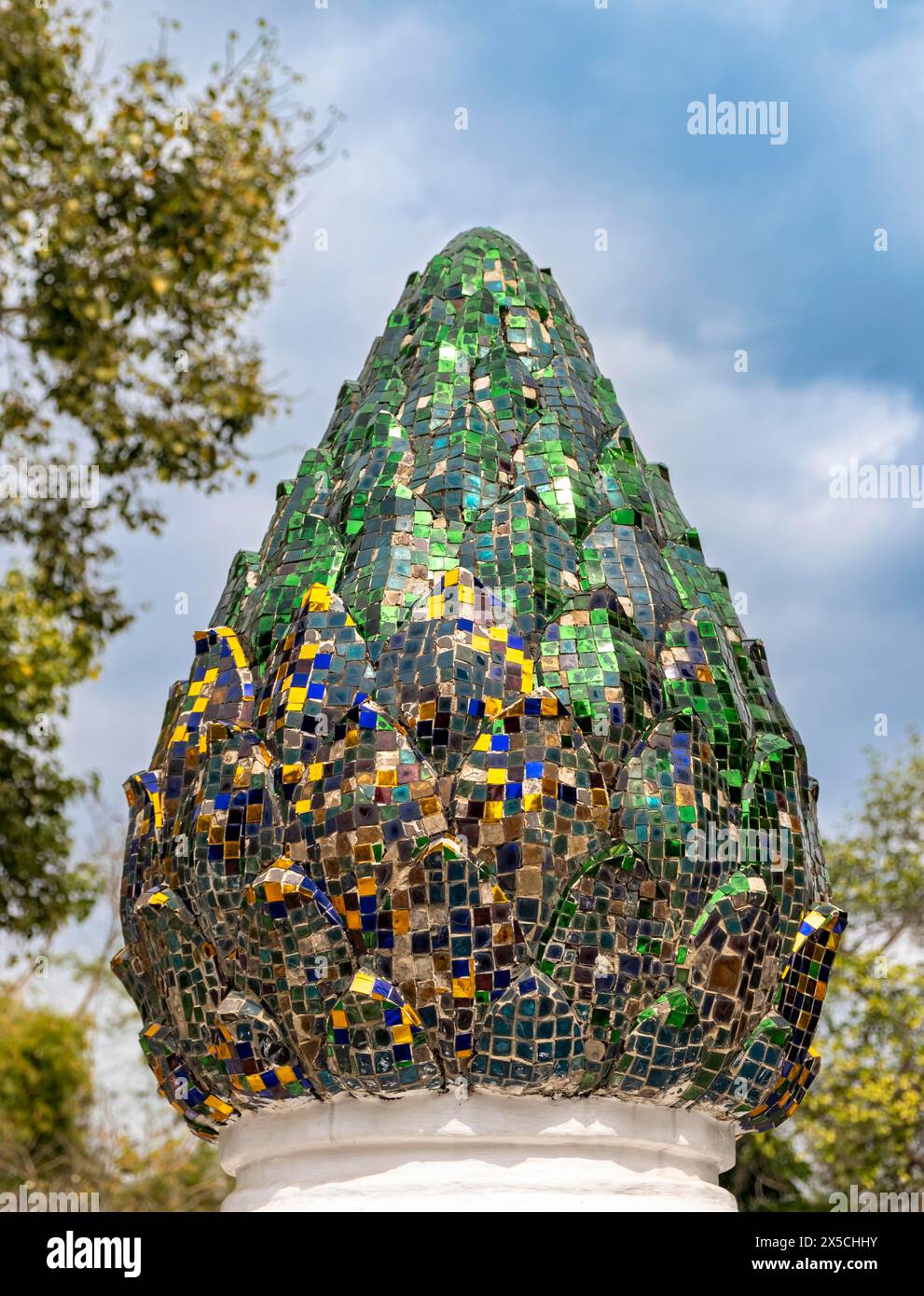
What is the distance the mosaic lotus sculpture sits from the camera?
281 centimetres

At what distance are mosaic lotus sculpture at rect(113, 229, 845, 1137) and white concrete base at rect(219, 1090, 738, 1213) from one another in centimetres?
7

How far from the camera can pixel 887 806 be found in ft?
43.2

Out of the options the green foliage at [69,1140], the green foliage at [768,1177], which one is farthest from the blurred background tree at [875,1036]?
the green foliage at [69,1140]

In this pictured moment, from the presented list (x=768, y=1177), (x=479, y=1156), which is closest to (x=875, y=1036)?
(x=768, y=1177)

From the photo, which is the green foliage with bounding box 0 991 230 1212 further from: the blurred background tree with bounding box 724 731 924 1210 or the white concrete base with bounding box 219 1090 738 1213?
the white concrete base with bounding box 219 1090 738 1213

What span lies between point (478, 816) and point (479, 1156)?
652 millimetres

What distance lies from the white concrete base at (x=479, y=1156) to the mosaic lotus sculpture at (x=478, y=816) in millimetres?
71

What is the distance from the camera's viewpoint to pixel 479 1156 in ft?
9.43

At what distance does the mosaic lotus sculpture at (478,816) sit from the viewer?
9.23 feet

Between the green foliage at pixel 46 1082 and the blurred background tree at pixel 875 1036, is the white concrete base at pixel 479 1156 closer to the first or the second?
the blurred background tree at pixel 875 1036

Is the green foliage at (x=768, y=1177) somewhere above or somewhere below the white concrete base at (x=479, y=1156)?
below

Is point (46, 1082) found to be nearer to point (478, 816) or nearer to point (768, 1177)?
point (768, 1177)

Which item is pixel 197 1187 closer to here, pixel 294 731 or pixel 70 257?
pixel 70 257
